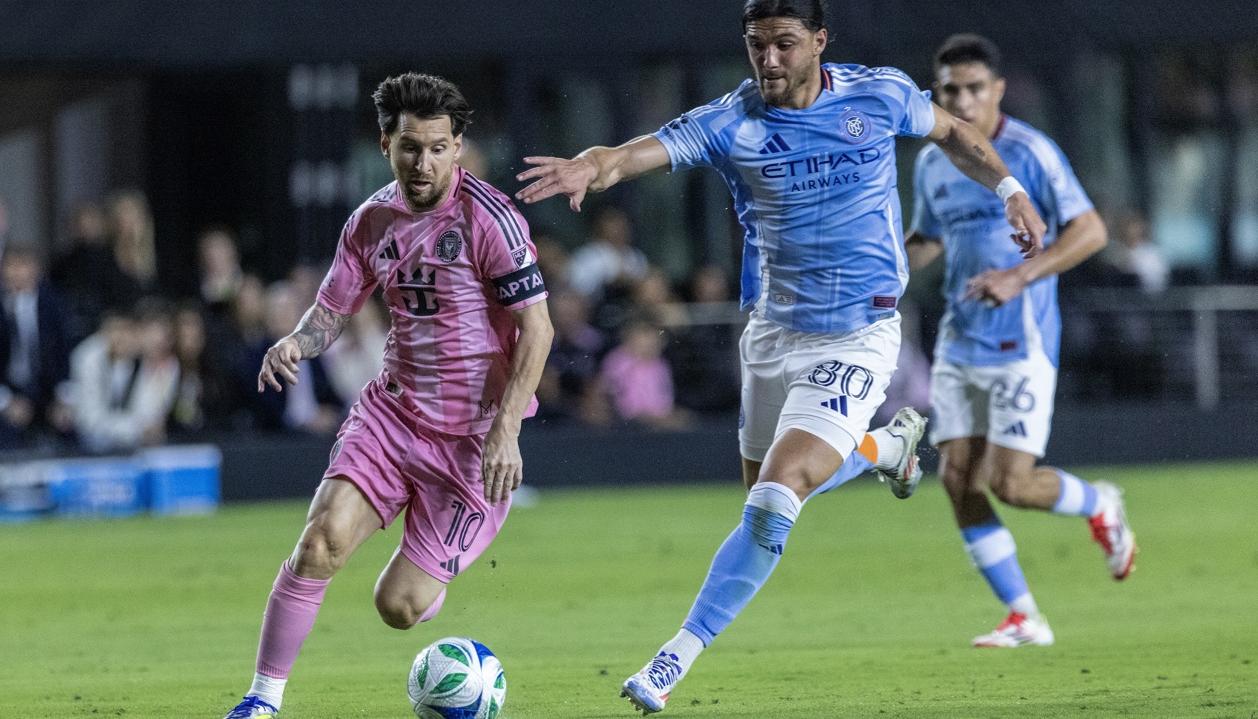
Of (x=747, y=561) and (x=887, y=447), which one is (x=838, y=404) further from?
(x=887, y=447)

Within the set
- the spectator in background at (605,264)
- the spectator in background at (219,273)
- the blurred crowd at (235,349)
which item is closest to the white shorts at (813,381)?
the blurred crowd at (235,349)

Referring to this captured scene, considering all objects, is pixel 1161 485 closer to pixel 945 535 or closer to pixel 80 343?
pixel 945 535

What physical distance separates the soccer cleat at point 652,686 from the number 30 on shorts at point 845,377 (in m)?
1.22

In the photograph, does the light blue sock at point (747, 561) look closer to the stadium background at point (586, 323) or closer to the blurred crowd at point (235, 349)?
the stadium background at point (586, 323)

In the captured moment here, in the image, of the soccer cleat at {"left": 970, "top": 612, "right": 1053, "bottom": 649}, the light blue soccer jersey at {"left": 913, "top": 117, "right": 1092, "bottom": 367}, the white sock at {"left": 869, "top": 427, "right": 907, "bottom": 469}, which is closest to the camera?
the white sock at {"left": 869, "top": 427, "right": 907, "bottom": 469}

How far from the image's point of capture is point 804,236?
7355mm

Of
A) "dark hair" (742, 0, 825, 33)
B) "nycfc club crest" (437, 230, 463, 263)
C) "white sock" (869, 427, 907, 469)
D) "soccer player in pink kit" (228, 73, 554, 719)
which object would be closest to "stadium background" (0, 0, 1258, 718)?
"white sock" (869, 427, 907, 469)

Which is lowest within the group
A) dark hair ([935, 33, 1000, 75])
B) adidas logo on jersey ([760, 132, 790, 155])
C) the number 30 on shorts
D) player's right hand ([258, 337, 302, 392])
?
the number 30 on shorts

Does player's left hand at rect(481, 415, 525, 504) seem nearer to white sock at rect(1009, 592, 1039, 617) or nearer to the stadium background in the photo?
the stadium background

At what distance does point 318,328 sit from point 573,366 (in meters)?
10.2

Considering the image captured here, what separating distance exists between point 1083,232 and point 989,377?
0.79 meters

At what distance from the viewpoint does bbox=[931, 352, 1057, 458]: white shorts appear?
29.6ft

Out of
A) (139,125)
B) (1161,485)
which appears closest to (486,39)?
(139,125)

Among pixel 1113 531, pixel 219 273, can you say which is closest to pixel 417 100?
pixel 1113 531
